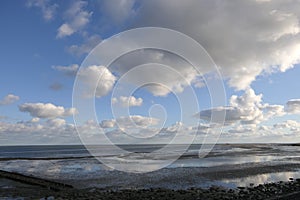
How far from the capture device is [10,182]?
3369cm

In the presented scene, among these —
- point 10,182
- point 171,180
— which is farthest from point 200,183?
point 10,182

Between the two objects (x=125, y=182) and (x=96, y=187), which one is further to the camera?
(x=125, y=182)

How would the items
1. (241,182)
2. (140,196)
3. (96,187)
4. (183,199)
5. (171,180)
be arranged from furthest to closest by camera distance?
(171,180) → (241,182) → (96,187) → (140,196) → (183,199)

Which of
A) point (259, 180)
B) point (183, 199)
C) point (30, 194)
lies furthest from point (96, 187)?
point (259, 180)

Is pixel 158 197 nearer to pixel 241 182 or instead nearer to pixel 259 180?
pixel 241 182

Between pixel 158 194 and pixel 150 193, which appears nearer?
pixel 158 194

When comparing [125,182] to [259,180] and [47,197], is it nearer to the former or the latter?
[47,197]

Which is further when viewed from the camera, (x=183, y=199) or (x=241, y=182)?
(x=241, y=182)

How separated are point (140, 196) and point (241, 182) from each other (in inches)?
493

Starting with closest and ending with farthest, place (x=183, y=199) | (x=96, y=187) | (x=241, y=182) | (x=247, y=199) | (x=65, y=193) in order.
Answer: (x=247, y=199) → (x=183, y=199) → (x=65, y=193) → (x=96, y=187) → (x=241, y=182)

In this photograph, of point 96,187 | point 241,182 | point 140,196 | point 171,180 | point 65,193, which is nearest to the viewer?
point 140,196

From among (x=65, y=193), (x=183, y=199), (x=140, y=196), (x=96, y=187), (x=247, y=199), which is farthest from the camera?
(x=96, y=187)

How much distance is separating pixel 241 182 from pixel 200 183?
416 centimetres

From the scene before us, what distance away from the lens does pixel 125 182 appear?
3139 cm
